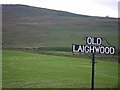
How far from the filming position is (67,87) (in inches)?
283

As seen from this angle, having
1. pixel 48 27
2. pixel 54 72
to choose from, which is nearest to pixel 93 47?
pixel 54 72

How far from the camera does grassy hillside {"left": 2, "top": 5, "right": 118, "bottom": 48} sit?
780 centimetres

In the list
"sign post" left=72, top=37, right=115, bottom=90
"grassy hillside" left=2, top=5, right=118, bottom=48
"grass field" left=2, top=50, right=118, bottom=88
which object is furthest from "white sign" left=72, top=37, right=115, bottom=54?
"grassy hillside" left=2, top=5, right=118, bottom=48

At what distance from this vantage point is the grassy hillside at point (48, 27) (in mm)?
7805

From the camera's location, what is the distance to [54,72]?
24.3ft

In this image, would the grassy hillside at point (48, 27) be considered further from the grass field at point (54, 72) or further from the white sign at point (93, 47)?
the white sign at point (93, 47)

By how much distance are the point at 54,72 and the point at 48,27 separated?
1370mm

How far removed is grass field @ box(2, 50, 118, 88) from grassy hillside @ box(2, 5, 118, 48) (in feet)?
1.61

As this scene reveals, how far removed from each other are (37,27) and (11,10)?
3.05ft

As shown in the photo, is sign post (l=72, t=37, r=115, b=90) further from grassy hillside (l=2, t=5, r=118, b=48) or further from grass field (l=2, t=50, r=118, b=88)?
grassy hillside (l=2, t=5, r=118, b=48)

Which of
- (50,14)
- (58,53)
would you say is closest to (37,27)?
(50,14)

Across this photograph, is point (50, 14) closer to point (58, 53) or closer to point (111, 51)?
point (58, 53)

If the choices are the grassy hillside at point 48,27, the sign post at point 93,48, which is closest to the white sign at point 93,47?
the sign post at point 93,48

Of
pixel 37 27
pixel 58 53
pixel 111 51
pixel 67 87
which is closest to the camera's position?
pixel 111 51
